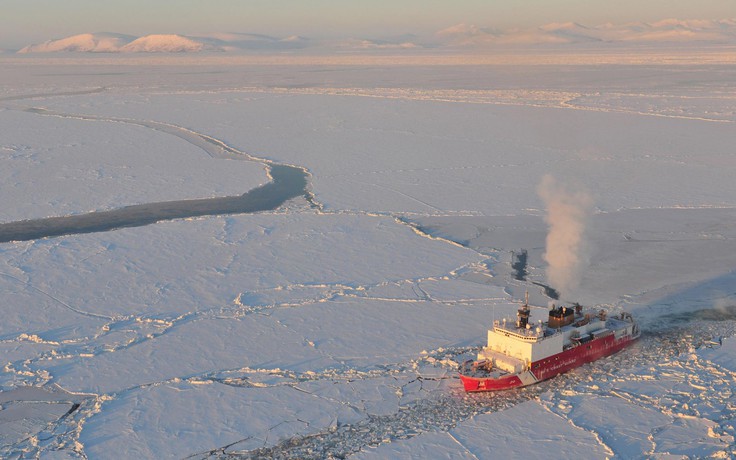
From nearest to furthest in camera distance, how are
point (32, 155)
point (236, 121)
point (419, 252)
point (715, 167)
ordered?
point (419, 252) → point (715, 167) → point (32, 155) → point (236, 121)

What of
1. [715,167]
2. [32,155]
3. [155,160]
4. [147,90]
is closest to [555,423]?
[715,167]

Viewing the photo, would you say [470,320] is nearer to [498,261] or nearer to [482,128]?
[498,261]

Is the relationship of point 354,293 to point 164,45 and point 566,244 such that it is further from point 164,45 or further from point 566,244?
point 164,45

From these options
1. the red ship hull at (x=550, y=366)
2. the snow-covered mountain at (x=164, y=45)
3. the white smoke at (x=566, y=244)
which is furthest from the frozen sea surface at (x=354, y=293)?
the snow-covered mountain at (x=164, y=45)

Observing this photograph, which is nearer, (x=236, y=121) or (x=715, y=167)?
(x=715, y=167)

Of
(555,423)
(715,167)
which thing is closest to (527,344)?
(555,423)

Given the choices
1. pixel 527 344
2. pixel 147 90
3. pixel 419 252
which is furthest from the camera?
pixel 147 90
